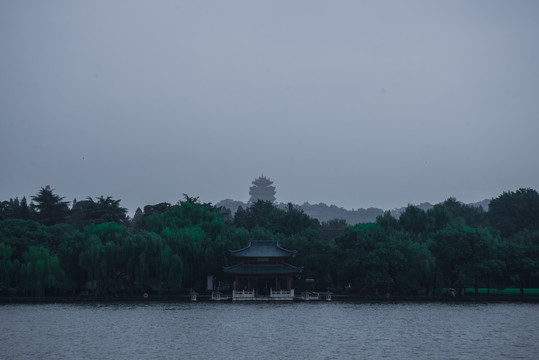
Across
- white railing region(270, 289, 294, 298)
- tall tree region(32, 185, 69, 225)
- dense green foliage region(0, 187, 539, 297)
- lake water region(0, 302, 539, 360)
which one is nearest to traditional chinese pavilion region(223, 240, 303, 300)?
white railing region(270, 289, 294, 298)

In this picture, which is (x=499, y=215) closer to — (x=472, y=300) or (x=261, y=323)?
(x=472, y=300)

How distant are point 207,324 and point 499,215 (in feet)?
183

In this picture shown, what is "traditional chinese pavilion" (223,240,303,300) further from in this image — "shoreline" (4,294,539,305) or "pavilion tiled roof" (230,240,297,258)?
"shoreline" (4,294,539,305)

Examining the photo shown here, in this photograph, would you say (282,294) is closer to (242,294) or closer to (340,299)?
(242,294)

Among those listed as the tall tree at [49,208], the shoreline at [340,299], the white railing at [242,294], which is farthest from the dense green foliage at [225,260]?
the tall tree at [49,208]

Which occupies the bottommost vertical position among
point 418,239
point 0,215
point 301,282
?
point 301,282

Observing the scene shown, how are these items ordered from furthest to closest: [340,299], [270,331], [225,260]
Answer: [225,260], [340,299], [270,331]

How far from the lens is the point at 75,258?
4897cm

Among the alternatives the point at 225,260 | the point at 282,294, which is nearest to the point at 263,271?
the point at 282,294

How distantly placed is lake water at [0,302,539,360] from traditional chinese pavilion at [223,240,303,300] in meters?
4.90

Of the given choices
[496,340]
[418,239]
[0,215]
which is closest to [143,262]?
[418,239]

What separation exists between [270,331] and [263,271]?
18107 millimetres

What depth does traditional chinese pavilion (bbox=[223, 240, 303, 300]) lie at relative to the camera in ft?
167

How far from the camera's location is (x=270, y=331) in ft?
110
